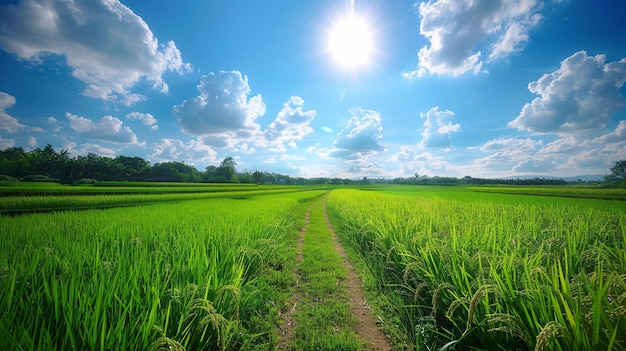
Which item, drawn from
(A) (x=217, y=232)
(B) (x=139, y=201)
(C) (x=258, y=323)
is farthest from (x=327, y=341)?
(B) (x=139, y=201)

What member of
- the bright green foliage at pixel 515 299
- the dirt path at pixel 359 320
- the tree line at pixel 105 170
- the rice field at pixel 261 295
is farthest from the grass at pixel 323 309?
the tree line at pixel 105 170

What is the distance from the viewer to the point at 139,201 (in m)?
17.1

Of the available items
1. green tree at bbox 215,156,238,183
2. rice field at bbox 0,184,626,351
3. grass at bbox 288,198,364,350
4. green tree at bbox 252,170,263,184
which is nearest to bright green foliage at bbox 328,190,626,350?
rice field at bbox 0,184,626,351

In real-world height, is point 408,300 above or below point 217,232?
below

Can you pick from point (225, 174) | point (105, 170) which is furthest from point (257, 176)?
point (105, 170)

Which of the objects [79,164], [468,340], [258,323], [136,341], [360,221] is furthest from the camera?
[79,164]

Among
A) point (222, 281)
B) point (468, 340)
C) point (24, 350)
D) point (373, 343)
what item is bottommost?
point (373, 343)

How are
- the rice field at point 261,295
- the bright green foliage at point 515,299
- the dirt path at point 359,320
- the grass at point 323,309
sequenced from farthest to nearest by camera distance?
1. the dirt path at point 359,320
2. the grass at point 323,309
3. the rice field at point 261,295
4. the bright green foliage at point 515,299

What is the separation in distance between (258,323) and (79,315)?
2367mm

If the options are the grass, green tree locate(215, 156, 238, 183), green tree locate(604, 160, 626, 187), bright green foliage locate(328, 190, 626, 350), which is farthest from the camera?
green tree locate(215, 156, 238, 183)

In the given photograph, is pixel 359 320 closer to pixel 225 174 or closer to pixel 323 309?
pixel 323 309

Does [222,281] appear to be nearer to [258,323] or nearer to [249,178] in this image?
[258,323]

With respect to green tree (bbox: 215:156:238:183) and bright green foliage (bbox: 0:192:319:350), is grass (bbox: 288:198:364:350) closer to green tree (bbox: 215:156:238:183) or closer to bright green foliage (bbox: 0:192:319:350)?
bright green foliage (bbox: 0:192:319:350)

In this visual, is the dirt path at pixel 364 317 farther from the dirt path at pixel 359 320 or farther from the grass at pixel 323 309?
the grass at pixel 323 309
